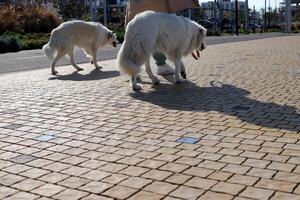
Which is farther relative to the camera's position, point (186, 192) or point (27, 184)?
point (27, 184)

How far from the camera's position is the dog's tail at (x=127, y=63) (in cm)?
799

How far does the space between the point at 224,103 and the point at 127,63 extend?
74.2 inches

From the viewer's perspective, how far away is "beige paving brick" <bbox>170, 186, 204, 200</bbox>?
3500 mm

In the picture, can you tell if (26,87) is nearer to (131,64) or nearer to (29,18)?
(131,64)

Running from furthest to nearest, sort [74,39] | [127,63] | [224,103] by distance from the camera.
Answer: [74,39] < [127,63] < [224,103]

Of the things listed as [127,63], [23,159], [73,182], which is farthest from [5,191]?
[127,63]

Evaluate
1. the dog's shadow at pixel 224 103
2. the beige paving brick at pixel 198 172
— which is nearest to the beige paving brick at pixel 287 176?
the beige paving brick at pixel 198 172

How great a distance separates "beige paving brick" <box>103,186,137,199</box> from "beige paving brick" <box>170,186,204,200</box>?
33 cm

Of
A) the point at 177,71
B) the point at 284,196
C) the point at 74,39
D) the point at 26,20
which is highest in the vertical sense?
the point at 26,20

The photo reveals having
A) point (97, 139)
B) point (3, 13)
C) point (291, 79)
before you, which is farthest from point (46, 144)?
point (3, 13)

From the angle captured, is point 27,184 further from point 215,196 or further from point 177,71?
point 177,71

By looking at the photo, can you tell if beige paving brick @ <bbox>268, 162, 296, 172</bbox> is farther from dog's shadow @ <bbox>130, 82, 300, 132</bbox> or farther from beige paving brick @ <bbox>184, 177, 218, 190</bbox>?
dog's shadow @ <bbox>130, 82, 300, 132</bbox>

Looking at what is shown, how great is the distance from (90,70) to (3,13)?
85.0 feet

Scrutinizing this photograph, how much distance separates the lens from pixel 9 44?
24188 millimetres
